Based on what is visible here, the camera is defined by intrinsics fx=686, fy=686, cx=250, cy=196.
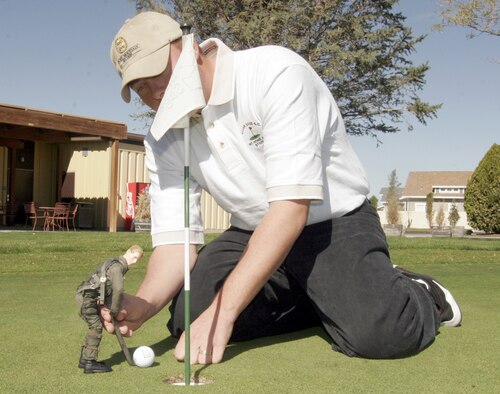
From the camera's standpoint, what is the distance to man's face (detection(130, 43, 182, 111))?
2814mm

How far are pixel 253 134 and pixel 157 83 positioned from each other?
0.47 m

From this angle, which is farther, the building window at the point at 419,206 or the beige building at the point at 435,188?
the building window at the point at 419,206

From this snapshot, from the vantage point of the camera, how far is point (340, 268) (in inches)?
122

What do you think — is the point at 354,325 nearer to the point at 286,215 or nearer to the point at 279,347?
the point at 279,347

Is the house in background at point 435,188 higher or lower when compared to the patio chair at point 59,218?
higher

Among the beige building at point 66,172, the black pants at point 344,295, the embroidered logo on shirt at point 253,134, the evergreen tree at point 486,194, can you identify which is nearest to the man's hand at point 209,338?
the black pants at point 344,295

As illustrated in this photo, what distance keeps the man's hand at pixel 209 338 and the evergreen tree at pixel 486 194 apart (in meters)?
29.7

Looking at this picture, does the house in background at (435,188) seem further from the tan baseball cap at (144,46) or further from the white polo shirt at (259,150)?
the tan baseball cap at (144,46)

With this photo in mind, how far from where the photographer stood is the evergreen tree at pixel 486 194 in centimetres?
3058

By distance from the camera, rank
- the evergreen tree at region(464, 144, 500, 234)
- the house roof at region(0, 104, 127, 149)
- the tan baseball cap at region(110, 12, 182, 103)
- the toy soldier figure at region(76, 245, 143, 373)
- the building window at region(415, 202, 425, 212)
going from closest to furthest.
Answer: the toy soldier figure at region(76, 245, 143, 373) → the tan baseball cap at region(110, 12, 182, 103) → the house roof at region(0, 104, 127, 149) → the evergreen tree at region(464, 144, 500, 234) → the building window at region(415, 202, 425, 212)

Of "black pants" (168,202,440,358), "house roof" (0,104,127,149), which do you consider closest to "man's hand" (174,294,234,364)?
"black pants" (168,202,440,358)

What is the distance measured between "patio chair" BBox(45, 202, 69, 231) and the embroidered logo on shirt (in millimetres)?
19875

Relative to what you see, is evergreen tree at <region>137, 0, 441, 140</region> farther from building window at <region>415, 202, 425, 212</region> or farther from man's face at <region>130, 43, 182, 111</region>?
building window at <region>415, 202, 425, 212</region>

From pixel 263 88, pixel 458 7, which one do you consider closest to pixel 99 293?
pixel 263 88
